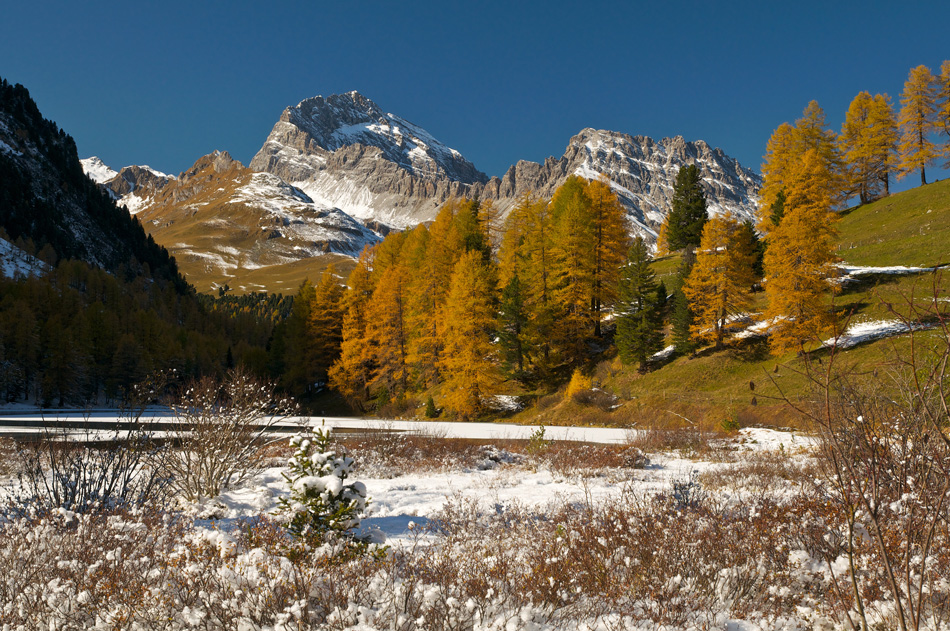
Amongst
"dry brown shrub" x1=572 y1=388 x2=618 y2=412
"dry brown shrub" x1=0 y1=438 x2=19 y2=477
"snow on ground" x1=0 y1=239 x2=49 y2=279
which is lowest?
"dry brown shrub" x1=0 y1=438 x2=19 y2=477

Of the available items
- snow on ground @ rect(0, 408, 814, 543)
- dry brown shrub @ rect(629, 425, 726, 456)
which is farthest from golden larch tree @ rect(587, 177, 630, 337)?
snow on ground @ rect(0, 408, 814, 543)

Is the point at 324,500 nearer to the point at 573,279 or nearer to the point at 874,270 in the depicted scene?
the point at 573,279

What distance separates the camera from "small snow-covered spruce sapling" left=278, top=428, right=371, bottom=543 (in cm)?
469

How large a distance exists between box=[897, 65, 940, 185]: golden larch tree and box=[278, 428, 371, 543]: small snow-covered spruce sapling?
174ft

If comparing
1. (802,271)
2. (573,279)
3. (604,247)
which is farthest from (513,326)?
(802,271)

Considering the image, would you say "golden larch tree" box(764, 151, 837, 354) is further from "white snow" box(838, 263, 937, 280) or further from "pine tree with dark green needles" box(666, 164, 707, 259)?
"pine tree with dark green needles" box(666, 164, 707, 259)

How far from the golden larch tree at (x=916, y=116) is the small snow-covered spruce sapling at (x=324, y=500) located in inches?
2085

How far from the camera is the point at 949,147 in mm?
38312

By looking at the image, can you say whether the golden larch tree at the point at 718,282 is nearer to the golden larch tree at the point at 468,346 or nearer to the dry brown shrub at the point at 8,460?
the golden larch tree at the point at 468,346

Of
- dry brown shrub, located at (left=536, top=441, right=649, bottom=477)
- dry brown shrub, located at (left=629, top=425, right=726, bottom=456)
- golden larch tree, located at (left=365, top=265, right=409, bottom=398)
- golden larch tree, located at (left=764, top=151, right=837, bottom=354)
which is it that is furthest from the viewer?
golden larch tree, located at (left=365, top=265, right=409, bottom=398)

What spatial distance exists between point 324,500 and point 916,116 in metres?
55.6

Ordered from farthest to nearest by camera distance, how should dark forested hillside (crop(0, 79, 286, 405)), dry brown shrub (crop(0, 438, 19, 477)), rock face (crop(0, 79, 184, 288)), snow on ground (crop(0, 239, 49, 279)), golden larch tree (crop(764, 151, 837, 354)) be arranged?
rock face (crop(0, 79, 184, 288))
snow on ground (crop(0, 239, 49, 279))
dark forested hillside (crop(0, 79, 286, 405))
golden larch tree (crop(764, 151, 837, 354))
dry brown shrub (crop(0, 438, 19, 477))

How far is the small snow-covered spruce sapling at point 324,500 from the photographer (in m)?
4.69

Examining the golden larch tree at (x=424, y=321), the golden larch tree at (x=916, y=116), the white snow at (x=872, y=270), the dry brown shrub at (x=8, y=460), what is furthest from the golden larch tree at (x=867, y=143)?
the dry brown shrub at (x=8, y=460)
